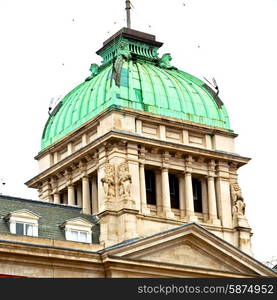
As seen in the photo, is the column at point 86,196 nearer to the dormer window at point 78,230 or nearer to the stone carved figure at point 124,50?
the dormer window at point 78,230

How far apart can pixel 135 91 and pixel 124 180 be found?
9.17 meters

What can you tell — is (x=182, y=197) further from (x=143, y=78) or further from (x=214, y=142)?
(x=143, y=78)

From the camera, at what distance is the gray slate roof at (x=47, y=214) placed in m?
67.2

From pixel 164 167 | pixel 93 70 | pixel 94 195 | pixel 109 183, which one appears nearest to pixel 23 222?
pixel 109 183

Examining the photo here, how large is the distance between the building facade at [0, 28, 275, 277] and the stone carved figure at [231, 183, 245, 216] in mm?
83

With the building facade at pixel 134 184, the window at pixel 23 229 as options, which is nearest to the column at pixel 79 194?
the building facade at pixel 134 184

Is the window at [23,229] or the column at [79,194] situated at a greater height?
the column at [79,194]

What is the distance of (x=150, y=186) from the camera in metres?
75.4

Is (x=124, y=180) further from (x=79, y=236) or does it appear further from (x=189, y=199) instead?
(x=189, y=199)

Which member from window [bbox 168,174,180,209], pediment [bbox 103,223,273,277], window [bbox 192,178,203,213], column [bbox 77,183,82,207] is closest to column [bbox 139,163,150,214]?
window [bbox 168,174,180,209]

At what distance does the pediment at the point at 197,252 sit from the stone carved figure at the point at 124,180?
451cm
